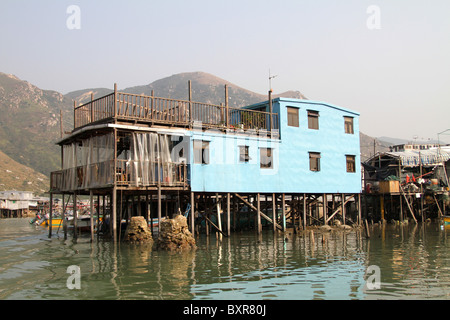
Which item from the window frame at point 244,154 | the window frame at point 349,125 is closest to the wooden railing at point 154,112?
the window frame at point 244,154

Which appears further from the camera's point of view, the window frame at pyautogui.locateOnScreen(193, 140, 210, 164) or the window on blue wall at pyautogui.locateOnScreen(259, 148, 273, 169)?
the window on blue wall at pyautogui.locateOnScreen(259, 148, 273, 169)

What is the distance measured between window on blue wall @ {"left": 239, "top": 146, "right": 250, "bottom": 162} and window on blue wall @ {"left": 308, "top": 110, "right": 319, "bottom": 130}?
6015 mm

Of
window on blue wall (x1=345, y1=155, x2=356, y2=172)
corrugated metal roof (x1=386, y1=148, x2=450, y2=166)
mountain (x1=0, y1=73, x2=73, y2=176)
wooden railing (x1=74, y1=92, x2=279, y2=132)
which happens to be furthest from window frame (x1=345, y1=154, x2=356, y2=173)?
mountain (x1=0, y1=73, x2=73, y2=176)

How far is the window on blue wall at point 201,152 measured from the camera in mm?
25453

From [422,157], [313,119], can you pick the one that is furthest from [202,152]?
[422,157]

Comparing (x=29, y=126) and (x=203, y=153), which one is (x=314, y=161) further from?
(x=29, y=126)

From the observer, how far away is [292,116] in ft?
99.7

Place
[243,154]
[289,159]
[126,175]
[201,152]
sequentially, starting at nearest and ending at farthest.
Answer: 1. [126,175]
2. [201,152]
3. [243,154]
4. [289,159]

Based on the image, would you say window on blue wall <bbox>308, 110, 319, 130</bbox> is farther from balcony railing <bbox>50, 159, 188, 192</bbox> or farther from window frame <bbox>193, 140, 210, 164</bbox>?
balcony railing <bbox>50, 159, 188, 192</bbox>

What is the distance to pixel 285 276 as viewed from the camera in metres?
14.6

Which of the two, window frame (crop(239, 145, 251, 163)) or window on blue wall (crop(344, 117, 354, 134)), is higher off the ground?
window on blue wall (crop(344, 117, 354, 134))

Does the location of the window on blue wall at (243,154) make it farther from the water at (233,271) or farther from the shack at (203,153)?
the water at (233,271)

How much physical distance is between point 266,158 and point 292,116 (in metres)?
3.82

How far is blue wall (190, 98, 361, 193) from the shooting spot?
85.9ft
